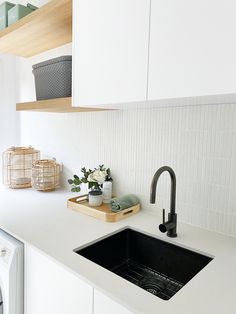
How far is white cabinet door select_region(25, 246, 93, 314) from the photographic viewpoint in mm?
868

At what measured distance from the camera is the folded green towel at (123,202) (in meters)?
1.39

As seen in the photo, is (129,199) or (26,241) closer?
(26,241)

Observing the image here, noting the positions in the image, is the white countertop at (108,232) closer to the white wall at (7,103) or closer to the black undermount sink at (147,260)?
the black undermount sink at (147,260)

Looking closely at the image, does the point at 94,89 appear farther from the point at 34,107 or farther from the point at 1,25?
the point at 1,25

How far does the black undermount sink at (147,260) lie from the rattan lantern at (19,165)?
3.75 ft

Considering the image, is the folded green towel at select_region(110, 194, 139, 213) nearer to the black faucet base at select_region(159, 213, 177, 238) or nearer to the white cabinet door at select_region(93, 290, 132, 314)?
the black faucet base at select_region(159, 213, 177, 238)

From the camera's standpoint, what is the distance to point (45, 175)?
1958mm

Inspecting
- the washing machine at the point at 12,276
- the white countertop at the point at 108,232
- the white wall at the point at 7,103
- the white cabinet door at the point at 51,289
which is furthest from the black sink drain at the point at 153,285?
the white wall at the point at 7,103

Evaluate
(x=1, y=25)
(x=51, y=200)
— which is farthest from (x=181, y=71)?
(x=1, y=25)

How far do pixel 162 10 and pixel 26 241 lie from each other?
107 cm

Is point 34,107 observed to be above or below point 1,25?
below

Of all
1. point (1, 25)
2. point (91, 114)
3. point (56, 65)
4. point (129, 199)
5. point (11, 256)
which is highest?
point (1, 25)

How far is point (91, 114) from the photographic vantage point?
69.3 inches

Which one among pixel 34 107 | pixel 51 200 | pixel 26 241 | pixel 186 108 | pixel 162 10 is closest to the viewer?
pixel 162 10
